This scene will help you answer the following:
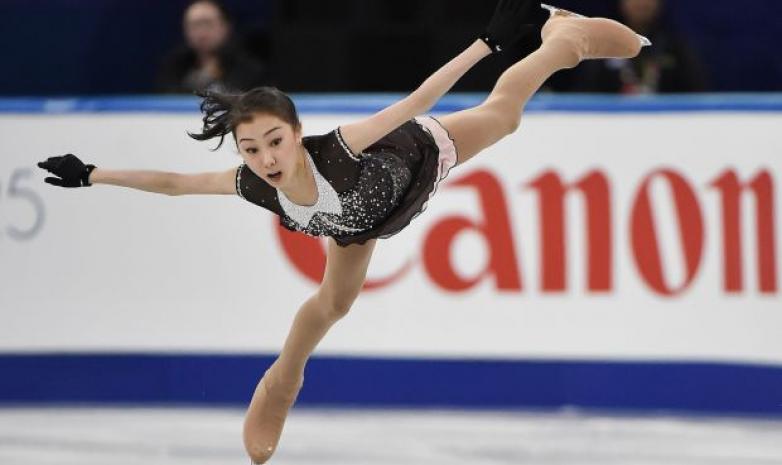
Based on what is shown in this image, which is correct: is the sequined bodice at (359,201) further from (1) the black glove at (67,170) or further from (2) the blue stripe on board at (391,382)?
(2) the blue stripe on board at (391,382)

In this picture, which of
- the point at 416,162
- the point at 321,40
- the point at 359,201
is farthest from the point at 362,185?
the point at 321,40

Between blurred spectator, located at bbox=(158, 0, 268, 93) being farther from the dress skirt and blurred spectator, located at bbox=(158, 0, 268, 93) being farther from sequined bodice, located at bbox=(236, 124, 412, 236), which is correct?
sequined bodice, located at bbox=(236, 124, 412, 236)

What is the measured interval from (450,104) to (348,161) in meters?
2.16

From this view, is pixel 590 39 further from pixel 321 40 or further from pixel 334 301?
pixel 321 40

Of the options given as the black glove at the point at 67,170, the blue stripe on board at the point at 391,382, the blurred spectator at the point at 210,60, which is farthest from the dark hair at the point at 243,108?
the blurred spectator at the point at 210,60

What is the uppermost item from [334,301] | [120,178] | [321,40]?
[120,178]

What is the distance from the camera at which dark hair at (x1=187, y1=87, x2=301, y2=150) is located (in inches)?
184

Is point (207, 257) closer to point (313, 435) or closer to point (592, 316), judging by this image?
point (313, 435)

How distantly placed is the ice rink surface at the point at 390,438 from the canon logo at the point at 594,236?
576 millimetres

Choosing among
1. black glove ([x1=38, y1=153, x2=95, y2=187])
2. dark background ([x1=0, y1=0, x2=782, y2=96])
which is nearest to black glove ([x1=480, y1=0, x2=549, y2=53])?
black glove ([x1=38, y1=153, x2=95, y2=187])

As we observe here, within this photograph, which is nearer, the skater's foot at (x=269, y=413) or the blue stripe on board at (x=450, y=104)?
the skater's foot at (x=269, y=413)

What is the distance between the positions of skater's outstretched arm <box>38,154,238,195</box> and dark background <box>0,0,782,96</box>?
3.39m

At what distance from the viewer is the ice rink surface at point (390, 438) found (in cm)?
576

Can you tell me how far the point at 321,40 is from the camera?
27.2 feet
